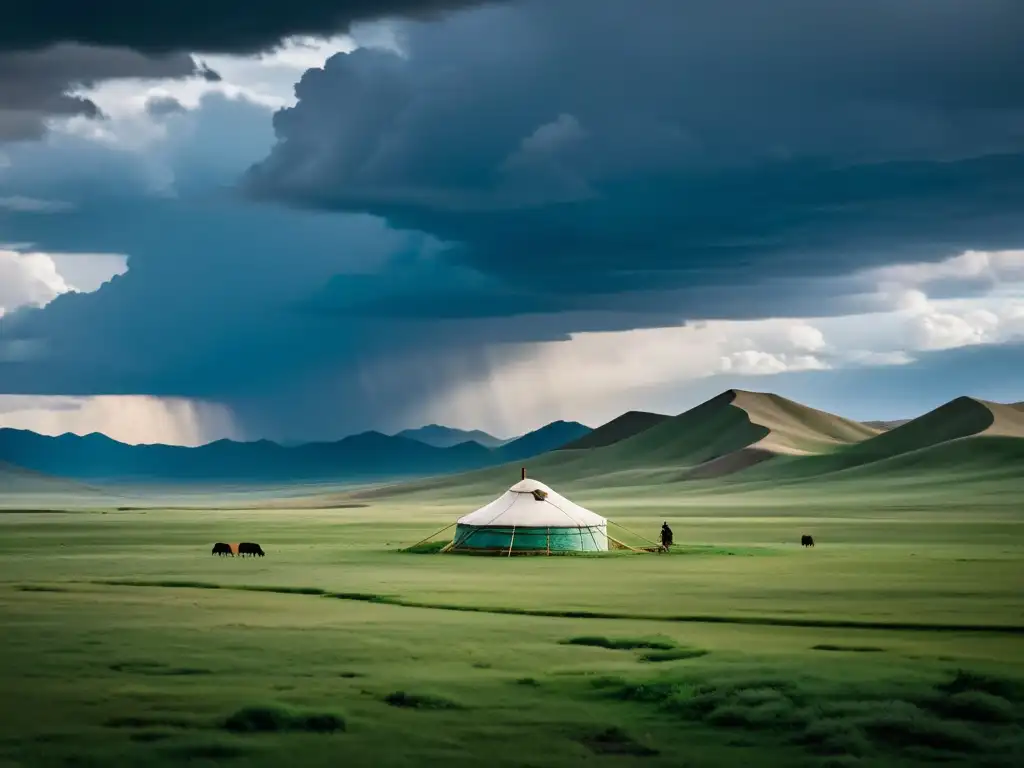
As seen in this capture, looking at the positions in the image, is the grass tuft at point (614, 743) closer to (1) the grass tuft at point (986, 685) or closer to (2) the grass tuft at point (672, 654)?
(1) the grass tuft at point (986, 685)

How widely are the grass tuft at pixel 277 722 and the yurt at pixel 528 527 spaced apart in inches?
1439

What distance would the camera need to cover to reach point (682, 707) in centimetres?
1750

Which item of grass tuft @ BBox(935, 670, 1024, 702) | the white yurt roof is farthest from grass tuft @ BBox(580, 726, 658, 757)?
the white yurt roof

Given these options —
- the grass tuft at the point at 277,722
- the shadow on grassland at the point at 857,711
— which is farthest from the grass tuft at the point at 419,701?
the shadow on grassland at the point at 857,711

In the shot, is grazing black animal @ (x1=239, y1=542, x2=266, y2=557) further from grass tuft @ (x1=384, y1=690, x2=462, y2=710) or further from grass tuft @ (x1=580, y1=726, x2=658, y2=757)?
grass tuft @ (x1=580, y1=726, x2=658, y2=757)

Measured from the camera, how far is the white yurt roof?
177 feet

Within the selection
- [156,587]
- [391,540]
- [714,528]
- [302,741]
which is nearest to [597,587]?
[156,587]

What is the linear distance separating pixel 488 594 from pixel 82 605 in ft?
29.9

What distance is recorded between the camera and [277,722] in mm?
16344

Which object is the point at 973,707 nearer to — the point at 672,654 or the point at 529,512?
the point at 672,654

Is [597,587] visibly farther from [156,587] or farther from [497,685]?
[497,685]

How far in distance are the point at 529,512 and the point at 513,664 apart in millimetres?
32699

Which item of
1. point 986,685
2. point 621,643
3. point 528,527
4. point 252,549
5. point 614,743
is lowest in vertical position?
point 614,743

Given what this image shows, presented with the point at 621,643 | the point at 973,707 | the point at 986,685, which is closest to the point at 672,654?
the point at 621,643
